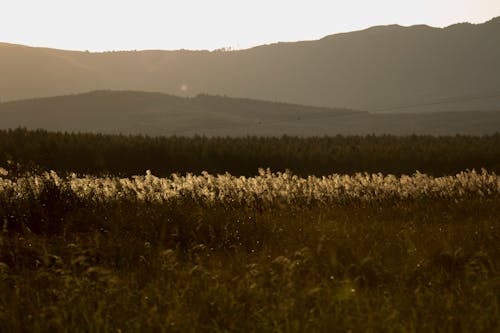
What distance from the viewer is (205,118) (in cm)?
12569

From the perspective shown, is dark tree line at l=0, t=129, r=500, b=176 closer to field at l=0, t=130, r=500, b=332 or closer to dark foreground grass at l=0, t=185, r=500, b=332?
field at l=0, t=130, r=500, b=332

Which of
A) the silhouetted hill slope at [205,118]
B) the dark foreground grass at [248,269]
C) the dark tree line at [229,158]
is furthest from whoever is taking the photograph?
the silhouetted hill slope at [205,118]

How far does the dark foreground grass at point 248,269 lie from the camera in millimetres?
5066

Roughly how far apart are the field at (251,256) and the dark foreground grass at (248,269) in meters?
0.02

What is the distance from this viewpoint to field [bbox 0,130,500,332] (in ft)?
16.8

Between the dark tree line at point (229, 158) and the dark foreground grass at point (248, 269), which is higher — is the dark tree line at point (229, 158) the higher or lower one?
the lower one

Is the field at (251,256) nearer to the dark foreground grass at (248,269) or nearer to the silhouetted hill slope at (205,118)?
the dark foreground grass at (248,269)

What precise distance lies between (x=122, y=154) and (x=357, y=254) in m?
21.7

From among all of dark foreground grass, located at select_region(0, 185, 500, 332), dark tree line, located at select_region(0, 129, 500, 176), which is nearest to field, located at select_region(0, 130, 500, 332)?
dark foreground grass, located at select_region(0, 185, 500, 332)

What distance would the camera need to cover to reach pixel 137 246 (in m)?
7.54

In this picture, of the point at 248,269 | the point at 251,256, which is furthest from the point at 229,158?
the point at 248,269

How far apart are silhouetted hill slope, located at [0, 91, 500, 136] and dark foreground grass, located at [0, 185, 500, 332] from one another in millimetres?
92451

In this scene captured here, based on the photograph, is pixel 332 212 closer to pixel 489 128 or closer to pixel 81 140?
pixel 81 140

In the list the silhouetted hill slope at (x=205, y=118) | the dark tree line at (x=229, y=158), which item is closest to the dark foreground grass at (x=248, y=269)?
the dark tree line at (x=229, y=158)
